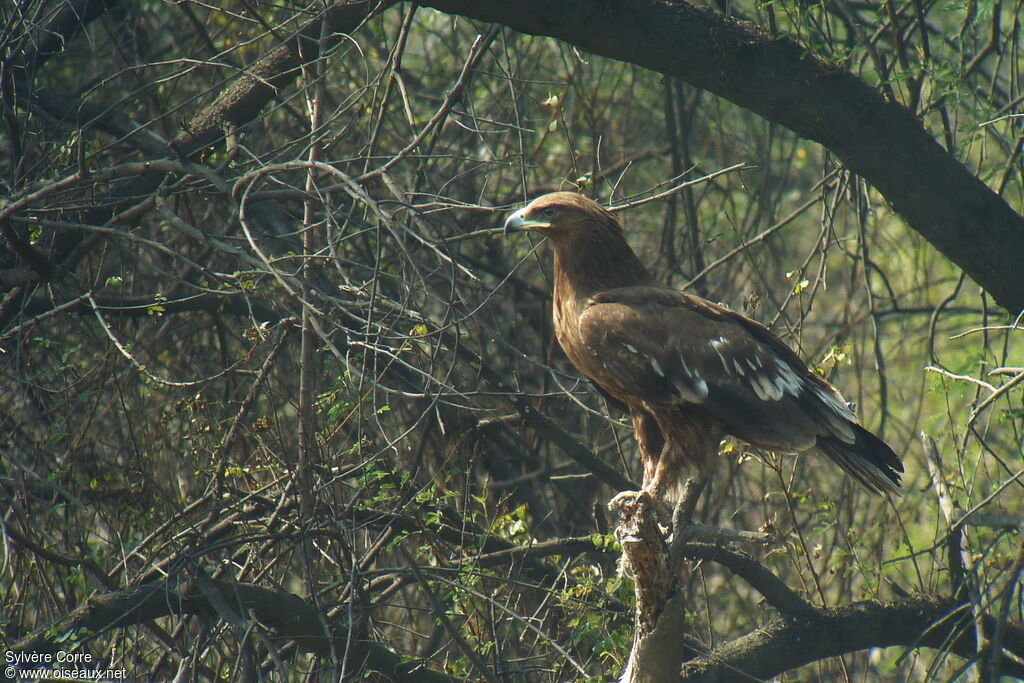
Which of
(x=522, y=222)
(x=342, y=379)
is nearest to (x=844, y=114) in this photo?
(x=522, y=222)

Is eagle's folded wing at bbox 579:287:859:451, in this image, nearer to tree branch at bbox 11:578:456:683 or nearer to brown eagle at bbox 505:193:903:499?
brown eagle at bbox 505:193:903:499

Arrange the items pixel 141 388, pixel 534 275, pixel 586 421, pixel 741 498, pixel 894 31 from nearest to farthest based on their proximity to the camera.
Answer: pixel 894 31 → pixel 141 388 → pixel 586 421 → pixel 741 498 → pixel 534 275

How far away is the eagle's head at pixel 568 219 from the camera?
4.52m

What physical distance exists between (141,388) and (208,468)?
143 centimetres

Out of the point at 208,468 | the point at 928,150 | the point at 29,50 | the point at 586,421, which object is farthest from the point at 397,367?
the point at 928,150

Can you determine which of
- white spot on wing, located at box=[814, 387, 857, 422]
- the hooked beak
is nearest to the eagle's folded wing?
white spot on wing, located at box=[814, 387, 857, 422]

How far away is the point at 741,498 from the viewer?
6.18 m

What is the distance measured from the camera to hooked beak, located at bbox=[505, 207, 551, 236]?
14.4 ft

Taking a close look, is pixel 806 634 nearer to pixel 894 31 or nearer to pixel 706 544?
pixel 706 544

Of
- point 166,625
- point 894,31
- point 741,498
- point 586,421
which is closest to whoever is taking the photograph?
point 894,31

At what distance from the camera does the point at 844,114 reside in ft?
14.0

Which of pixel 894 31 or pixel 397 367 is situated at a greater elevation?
pixel 894 31

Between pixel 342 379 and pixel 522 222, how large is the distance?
45.3 inches

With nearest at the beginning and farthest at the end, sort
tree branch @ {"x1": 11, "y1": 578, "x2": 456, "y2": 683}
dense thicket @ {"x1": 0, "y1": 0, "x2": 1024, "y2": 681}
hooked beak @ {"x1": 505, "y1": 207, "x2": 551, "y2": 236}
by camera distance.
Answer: tree branch @ {"x1": 11, "y1": 578, "x2": 456, "y2": 683} < dense thicket @ {"x1": 0, "y1": 0, "x2": 1024, "y2": 681} < hooked beak @ {"x1": 505, "y1": 207, "x2": 551, "y2": 236}
